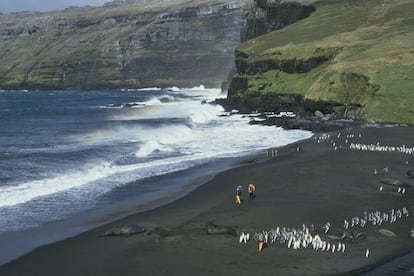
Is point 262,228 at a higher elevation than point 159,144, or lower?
higher

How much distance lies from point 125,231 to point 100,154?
35.2 m

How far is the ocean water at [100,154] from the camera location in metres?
44.5

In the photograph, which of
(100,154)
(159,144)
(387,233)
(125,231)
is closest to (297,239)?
(387,233)

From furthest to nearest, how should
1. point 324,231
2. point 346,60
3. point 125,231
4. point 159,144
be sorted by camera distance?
1. point 346,60
2. point 159,144
3. point 125,231
4. point 324,231

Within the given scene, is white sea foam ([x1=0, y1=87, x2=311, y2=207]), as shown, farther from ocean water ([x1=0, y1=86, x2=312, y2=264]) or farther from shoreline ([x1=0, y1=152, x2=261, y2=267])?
shoreline ([x1=0, y1=152, x2=261, y2=267])

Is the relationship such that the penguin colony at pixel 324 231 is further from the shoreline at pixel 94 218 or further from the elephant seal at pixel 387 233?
the shoreline at pixel 94 218

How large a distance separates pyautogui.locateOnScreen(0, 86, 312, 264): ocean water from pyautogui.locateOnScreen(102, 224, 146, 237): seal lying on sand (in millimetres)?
6460

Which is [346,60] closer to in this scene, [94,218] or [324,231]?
[324,231]

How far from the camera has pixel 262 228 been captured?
113ft

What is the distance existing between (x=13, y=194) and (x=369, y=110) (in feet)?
203

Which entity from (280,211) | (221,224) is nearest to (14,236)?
(221,224)

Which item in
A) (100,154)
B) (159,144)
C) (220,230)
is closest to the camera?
(220,230)

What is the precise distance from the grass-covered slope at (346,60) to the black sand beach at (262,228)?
124ft

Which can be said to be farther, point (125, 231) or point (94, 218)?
point (94, 218)
